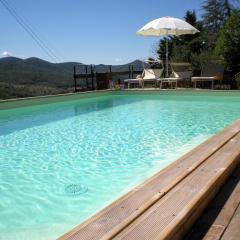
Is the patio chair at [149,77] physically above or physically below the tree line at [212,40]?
below

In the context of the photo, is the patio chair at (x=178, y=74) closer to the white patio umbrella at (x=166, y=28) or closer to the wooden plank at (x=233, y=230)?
the white patio umbrella at (x=166, y=28)

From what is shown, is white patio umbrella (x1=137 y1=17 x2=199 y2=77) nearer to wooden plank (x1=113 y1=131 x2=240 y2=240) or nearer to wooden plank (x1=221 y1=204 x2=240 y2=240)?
wooden plank (x1=113 y1=131 x2=240 y2=240)

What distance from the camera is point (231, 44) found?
41.2 ft

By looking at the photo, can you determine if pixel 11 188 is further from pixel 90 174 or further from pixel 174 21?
pixel 174 21

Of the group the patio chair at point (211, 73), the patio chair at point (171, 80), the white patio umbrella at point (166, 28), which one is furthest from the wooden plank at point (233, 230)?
the white patio umbrella at point (166, 28)

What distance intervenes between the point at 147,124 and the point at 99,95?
23.1ft

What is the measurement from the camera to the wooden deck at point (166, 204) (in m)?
1.68

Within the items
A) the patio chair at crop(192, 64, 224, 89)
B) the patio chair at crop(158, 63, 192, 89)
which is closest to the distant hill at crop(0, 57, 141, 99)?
the patio chair at crop(158, 63, 192, 89)

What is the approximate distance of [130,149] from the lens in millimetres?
5199

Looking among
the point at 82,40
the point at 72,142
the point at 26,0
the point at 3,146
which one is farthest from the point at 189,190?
the point at 82,40

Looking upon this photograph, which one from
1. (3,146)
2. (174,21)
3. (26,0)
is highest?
(26,0)

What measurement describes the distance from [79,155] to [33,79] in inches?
793

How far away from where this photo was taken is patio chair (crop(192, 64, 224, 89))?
1259 cm

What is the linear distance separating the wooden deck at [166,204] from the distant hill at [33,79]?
32.2ft
